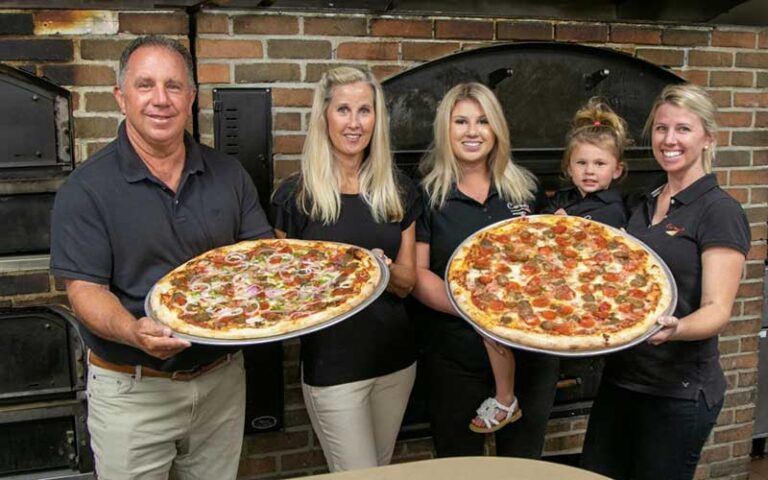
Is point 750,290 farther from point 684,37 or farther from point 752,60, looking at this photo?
point 684,37

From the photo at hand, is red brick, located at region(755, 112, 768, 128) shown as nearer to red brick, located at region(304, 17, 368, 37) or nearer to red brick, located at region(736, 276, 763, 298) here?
red brick, located at region(736, 276, 763, 298)

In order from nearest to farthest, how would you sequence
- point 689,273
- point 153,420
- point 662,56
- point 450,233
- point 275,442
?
point 153,420, point 689,273, point 450,233, point 275,442, point 662,56

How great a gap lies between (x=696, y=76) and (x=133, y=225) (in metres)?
2.72

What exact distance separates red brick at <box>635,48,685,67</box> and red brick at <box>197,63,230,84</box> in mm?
1915

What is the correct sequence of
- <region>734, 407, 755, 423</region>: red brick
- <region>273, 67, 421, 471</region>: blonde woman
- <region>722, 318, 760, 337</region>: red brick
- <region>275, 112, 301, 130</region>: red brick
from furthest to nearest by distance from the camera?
<region>734, 407, 755, 423</region>: red brick → <region>722, 318, 760, 337</region>: red brick → <region>275, 112, 301, 130</region>: red brick → <region>273, 67, 421, 471</region>: blonde woman

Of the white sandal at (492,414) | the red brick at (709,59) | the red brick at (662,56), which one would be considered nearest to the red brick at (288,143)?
the white sandal at (492,414)

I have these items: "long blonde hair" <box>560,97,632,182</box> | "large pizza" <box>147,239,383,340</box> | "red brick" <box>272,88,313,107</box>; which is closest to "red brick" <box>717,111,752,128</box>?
"long blonde hair" <box>560,97,632,182</box>

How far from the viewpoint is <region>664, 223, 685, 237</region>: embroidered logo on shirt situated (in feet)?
7.56

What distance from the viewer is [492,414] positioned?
2.45m

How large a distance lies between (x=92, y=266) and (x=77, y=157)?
2.61 feet

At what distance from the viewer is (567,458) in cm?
353

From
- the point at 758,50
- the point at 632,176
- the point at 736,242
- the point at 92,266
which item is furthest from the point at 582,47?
the point at 92,266

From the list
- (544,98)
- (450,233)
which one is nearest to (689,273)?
(450,233)

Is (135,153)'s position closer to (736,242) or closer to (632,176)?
(736,242)
